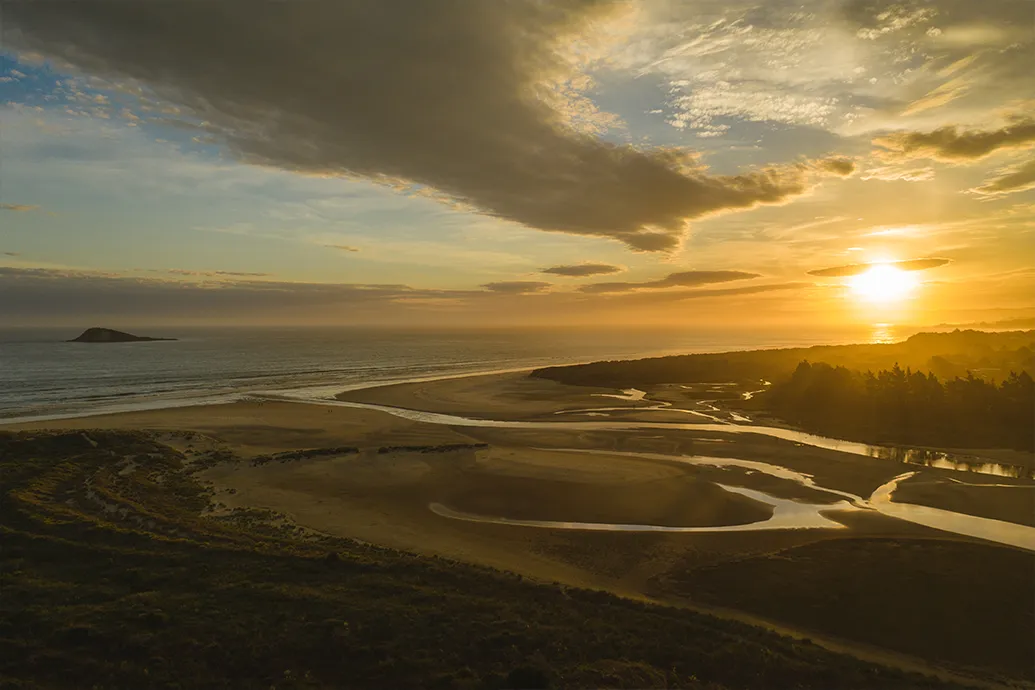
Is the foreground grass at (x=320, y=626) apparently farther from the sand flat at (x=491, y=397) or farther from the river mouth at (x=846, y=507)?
the sand flat at (x=491, y=397)

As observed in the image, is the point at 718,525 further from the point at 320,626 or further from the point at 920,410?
the point at 920,410

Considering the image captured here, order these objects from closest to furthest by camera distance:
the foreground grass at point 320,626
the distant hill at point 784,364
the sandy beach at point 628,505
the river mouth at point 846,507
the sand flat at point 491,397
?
the foreground grass at point 320,626 → the sandy beach at point 628,505 → the river mouth at point 846,507 → the sand flat at point 491,397 → the distant hill at point 784,364

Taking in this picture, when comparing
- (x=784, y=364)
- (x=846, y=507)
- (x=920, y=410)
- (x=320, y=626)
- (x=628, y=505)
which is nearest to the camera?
(x=320, y=626)

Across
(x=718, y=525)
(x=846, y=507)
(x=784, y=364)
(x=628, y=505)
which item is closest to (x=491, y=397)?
(x=628, y=505)

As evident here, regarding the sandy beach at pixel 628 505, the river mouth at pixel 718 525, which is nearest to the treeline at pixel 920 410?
the sandy beach at pixel 628 505

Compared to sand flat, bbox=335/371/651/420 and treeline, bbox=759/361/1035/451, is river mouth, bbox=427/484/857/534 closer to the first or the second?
treeline, bbox=759/361/1035/451

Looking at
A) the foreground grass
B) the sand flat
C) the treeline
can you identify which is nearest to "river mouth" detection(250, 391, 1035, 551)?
the treeline
